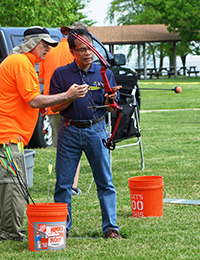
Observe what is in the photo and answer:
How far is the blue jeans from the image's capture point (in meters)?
4.53

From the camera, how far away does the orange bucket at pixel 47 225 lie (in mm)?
4121

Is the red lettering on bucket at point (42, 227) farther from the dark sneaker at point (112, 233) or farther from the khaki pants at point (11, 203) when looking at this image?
the dark sneaker at point (112, 233)

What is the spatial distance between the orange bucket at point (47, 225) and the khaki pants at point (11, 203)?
44cm

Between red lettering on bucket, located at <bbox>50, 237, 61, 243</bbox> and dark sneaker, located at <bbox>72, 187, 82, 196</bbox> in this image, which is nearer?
red lettering on bucket, located at <bbox>50, 237, 61, 243</bbox>

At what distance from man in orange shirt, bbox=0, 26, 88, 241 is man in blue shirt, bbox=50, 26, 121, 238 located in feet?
0.60

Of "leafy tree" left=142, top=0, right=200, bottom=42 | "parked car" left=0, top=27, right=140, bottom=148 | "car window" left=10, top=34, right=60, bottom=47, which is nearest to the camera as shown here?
"parked car" left=0, top=27, right=140, bottom=148

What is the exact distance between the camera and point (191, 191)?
20.9 feet

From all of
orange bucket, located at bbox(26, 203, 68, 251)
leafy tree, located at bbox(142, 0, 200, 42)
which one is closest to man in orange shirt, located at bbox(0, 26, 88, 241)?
orange bucket, located at bbox(26, 203, 68, 251)

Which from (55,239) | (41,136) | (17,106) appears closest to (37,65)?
(41,136)

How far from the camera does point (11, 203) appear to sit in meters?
4.60

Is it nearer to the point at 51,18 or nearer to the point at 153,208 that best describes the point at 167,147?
the point at 153,208

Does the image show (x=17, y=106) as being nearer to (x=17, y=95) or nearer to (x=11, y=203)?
(x=17, y=95)

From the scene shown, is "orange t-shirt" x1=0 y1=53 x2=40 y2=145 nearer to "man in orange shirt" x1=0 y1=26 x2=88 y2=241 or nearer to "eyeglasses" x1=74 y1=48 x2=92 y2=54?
"man in orange shirt" x1=0 y1=26 x2=88 y2=241

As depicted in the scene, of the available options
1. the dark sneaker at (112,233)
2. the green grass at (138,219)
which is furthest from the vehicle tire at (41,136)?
the dark sneaker at (112,233)
